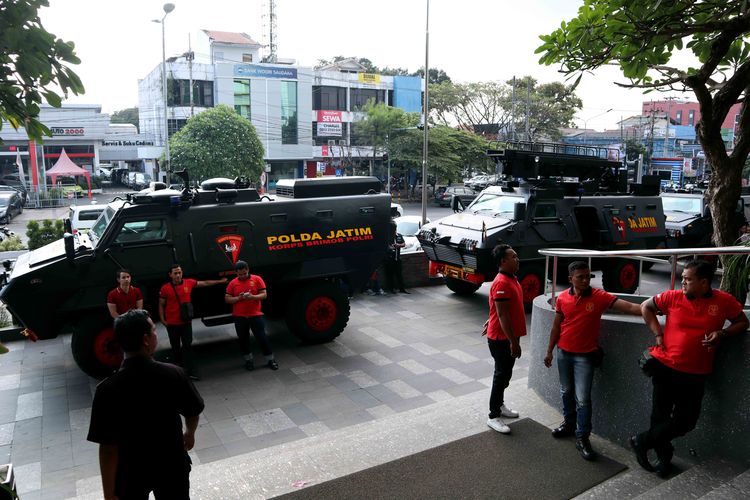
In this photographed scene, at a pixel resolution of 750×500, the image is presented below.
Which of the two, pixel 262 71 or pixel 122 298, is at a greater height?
pixel 262 71

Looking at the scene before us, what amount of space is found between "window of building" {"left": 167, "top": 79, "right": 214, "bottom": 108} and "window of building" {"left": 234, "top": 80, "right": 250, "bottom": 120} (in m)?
1.56

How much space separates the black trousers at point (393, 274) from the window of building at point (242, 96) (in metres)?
31.1

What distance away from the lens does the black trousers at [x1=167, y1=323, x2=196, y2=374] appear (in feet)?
26.3

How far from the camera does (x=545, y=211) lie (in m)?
12.5

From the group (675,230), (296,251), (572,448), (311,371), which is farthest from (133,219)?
(675,230)

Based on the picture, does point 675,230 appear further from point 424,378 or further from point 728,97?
point 728,97

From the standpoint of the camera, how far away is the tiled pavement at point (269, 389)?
618 cm

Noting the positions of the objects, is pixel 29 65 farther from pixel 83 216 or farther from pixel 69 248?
pixel 83 216

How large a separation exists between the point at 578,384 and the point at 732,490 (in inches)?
52.0

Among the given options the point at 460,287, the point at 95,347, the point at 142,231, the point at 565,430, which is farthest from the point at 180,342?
the point at 460,287

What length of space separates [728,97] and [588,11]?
1224 millimetres

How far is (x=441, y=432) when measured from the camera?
18.9 ft

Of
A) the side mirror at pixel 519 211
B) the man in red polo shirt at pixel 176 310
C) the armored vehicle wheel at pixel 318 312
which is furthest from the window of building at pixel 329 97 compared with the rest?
the man in red polo shirt at pixel 176 310

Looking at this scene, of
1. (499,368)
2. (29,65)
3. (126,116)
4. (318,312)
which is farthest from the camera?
(126,116)
